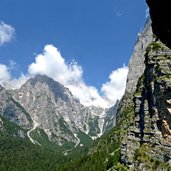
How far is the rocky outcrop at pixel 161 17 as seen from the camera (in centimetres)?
1920

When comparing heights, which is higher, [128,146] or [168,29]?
[128,146]

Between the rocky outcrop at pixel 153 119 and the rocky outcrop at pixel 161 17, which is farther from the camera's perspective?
the rocky outcrop at pixel 153 119

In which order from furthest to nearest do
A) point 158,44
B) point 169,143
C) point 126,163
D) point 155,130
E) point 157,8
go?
1. point 126,163
2. point 158,44
3. point 155,130
4. point 169,143
5. point 157,8

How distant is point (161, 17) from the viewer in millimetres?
20328

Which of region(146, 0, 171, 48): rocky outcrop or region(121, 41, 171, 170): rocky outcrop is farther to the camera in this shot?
region(121, 41, 171, 170): rocky outcrop

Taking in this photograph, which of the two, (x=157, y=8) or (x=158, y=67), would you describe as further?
(x=158, y=67)

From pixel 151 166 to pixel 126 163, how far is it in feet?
93.3

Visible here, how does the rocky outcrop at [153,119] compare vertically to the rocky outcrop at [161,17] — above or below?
above

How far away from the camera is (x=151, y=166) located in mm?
111312

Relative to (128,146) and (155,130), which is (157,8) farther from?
(128,146)

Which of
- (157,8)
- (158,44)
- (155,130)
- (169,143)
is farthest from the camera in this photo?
(158,44)

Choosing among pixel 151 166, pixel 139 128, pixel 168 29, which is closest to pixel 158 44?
pixel 139 128

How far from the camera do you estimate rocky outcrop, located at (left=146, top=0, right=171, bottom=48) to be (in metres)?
19.2

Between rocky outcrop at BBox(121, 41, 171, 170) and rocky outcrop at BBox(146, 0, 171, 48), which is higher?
rocky outcrop at BBox(121, 41, 171, 170)
